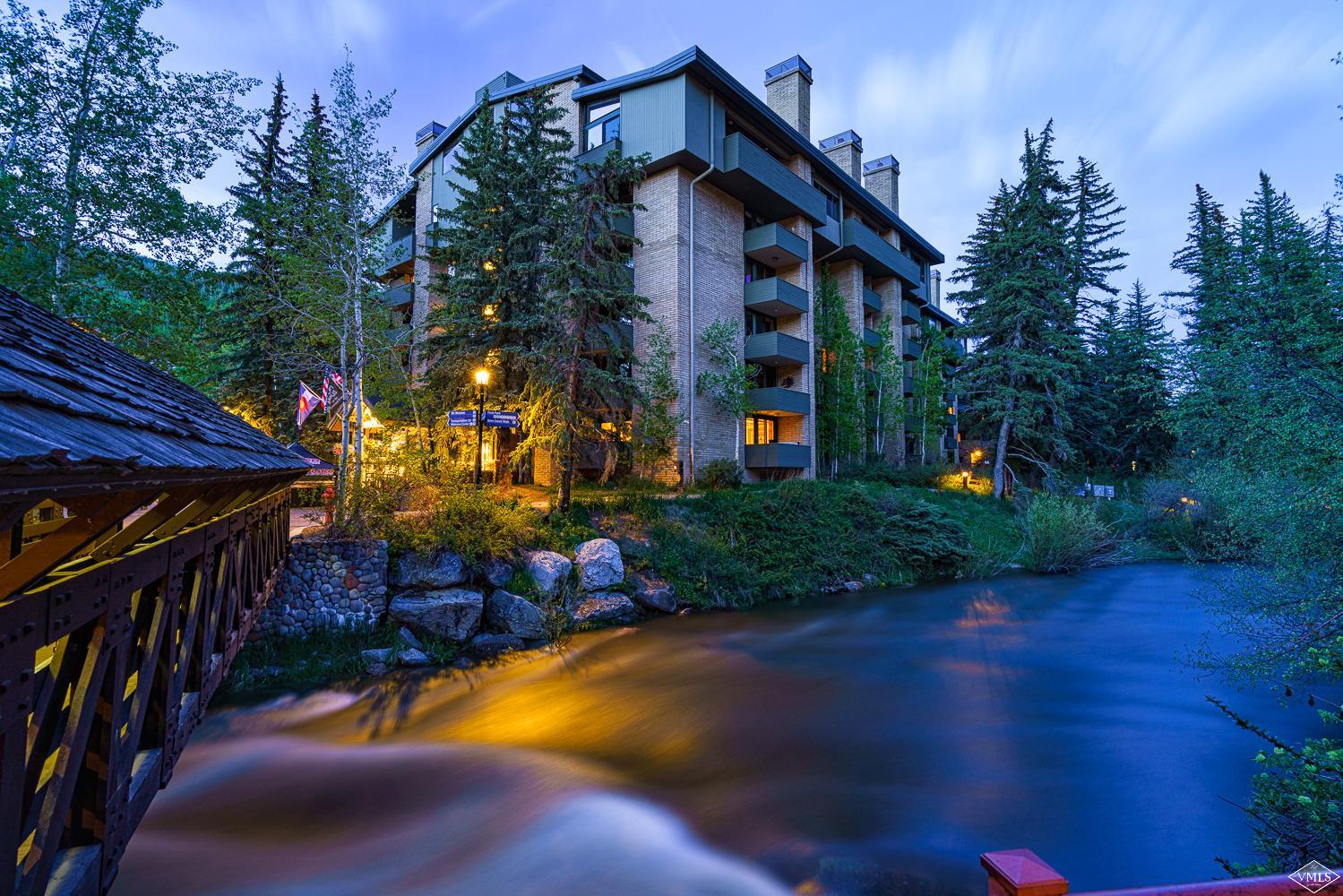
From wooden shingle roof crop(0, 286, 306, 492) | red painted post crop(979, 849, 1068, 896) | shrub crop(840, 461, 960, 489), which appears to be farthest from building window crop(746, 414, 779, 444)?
red painted post crop(979, 849, 1068, 896)

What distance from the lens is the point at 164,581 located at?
3.41m

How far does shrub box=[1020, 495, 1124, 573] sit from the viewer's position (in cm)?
1886

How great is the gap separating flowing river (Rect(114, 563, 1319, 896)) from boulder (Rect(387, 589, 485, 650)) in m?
1.26

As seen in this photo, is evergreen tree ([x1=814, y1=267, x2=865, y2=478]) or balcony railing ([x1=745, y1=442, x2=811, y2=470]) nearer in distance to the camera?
balcony railing ([x1=745, y1=442, x2=811, y2=470])

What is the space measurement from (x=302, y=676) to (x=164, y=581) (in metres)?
7.18

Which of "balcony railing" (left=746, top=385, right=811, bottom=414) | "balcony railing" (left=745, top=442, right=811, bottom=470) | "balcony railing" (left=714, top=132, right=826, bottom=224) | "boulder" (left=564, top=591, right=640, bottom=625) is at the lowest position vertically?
"boulder" (left=564, top=591, right=640, bottom=625)

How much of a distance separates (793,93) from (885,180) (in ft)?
36.8

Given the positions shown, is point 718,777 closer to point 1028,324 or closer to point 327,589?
point 327,589

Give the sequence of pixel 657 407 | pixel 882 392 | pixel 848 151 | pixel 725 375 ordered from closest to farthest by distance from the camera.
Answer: pixel 657 407, pixel 725 375, pixel 882 392, pixel 848 151

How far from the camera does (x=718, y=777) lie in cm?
683

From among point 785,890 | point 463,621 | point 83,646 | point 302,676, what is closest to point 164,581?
point 83,646

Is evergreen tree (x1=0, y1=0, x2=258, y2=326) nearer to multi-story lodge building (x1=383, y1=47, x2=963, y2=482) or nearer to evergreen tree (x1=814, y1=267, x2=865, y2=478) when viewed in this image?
multi-story lodge building (x1=383, y1=47, x2=963, y2=482)

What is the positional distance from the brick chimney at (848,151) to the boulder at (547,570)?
26.9 meters

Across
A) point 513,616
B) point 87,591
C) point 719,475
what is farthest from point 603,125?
point 87,591
